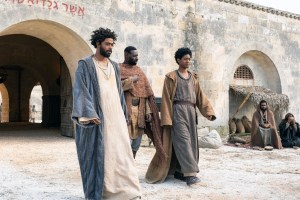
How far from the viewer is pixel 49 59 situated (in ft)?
45.8

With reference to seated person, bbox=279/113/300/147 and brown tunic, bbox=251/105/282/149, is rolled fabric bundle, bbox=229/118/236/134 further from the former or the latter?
brown tunic, bbox=251/105/282/149

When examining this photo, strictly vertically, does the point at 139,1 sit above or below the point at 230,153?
above

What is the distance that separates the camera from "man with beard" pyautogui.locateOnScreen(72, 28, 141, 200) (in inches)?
142

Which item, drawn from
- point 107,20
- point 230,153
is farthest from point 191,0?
point 230,153

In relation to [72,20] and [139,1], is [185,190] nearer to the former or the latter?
[72,20]

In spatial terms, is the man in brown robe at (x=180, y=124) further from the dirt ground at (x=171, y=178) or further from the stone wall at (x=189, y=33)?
the stone wall at (x=189, y=33)

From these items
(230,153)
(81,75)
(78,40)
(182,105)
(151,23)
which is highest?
(151,23)

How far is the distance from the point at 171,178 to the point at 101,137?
1797 millimetres

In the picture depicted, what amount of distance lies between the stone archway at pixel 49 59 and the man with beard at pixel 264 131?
168 inches

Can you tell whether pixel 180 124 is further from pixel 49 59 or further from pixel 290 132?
pixel 49 59

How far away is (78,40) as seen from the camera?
8.32 m

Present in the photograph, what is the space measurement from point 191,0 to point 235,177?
6.36 m

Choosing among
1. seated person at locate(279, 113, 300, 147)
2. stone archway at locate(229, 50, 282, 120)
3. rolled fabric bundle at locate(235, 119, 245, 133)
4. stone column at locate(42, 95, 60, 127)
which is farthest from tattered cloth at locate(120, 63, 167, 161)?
stone column at locate(42, 95, 60, 127)

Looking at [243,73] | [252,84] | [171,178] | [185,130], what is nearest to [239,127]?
[252,84]
